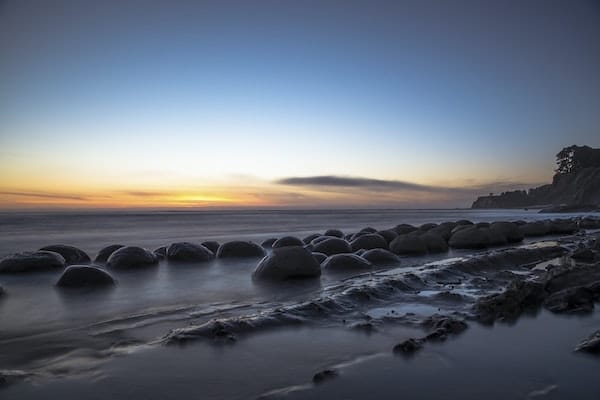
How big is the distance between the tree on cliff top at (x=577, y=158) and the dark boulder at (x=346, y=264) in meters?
73.7

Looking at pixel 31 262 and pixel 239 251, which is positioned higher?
pixel 31 262

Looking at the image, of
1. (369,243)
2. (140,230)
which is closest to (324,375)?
(369,243)

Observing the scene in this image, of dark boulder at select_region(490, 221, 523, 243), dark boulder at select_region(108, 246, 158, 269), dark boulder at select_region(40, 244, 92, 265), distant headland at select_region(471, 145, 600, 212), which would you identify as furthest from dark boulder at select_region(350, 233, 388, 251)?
distant headland at select_region(471, 145, 600, 212)

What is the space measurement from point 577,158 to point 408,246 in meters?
73.1

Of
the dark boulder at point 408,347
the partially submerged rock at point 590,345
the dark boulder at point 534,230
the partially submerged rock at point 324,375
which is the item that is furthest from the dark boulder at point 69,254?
the dark boulder at point 534,230

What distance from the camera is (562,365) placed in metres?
2.92

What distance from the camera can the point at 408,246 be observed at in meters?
10.3

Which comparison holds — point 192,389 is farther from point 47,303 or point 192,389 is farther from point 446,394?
point 47,303

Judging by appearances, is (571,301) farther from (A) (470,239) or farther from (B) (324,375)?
(A) (470,239)

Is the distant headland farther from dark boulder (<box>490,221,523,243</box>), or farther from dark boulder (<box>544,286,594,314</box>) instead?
dark boulder (<box>544,286,594,314</box>)

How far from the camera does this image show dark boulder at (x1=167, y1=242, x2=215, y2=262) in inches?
377

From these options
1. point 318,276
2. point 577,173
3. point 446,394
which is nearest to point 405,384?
point 446,394

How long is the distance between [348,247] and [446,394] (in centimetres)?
742

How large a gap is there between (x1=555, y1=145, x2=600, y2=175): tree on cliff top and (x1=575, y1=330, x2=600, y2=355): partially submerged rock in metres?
76.6
